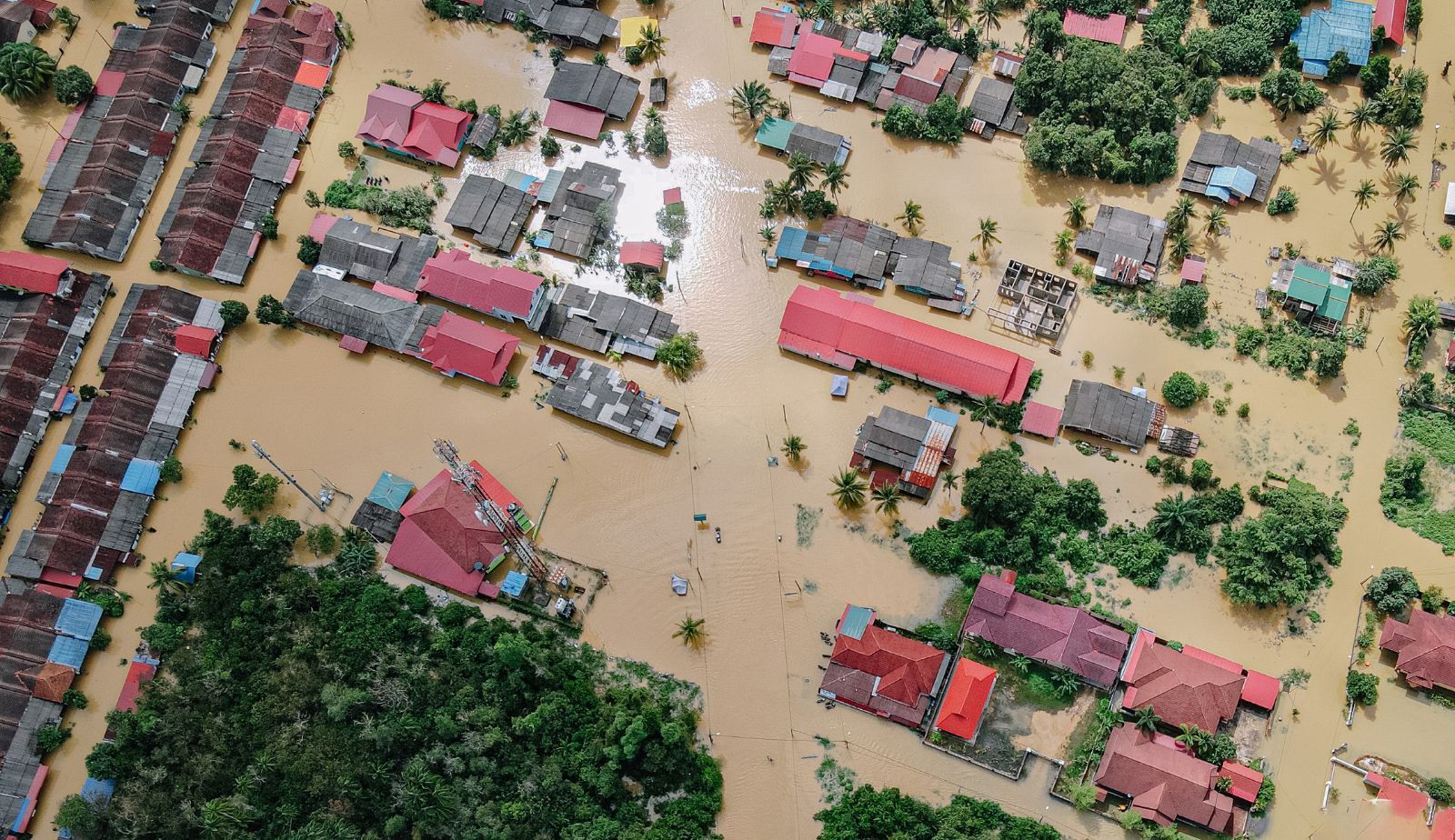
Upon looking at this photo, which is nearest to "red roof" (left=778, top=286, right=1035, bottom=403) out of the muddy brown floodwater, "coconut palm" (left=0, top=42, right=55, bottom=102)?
the muddy brown floodwater

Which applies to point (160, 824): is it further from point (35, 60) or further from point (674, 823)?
point (35, 60)

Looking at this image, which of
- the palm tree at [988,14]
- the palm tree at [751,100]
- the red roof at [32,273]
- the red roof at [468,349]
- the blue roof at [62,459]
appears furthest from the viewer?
the palm tree at [988,14]

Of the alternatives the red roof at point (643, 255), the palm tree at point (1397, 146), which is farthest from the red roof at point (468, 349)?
the palm tree at point (1397, 146)

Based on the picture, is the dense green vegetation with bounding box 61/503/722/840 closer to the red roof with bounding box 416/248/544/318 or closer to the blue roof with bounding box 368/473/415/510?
the blue roof with bounding box 368/473/415/510

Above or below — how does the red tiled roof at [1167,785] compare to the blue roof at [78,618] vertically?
above

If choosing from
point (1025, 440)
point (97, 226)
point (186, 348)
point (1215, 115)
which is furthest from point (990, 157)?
point (97, 226)

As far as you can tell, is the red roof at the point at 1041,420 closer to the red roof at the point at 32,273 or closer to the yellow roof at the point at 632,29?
the yellow roof at the point at 632,29

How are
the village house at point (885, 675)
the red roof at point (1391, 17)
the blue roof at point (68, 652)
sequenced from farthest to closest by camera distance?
the red roof at point (1391, 17) → the blue roof at point (68, 652) → the village house at point (885, 675)

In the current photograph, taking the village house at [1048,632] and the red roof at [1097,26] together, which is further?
the red roof at [1097,26]
